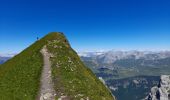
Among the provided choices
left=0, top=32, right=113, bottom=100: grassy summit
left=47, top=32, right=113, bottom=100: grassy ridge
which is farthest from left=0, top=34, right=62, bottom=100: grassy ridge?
left=47, top=32, right=113, bottom=100: grassy ridge

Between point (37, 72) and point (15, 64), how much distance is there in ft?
20.9

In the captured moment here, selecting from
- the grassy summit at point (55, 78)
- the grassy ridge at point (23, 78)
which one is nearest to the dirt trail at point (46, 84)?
the grassy summit at point (55, 78)

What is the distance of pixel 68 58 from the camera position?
50844 millimetres

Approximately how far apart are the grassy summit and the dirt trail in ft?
2.25

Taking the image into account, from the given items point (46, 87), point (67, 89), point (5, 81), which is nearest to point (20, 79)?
point (5, 81)

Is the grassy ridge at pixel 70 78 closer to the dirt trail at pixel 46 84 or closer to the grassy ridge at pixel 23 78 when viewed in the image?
the dirt trail at pixel 46 84

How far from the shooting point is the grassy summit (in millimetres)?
41250

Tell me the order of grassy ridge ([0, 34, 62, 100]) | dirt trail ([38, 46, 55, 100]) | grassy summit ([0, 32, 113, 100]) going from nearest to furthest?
1. dirt trail ([38, 46, 55, 100])
2. grassy summit ([0, 32, 113, 100])
3. grassy ridge ([0, 34, 62, 100])

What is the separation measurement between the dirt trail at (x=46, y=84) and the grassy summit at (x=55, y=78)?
69 centimetres

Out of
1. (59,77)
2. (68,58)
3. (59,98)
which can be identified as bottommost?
(59,98)

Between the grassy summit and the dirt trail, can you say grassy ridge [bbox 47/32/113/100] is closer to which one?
the grassy summit

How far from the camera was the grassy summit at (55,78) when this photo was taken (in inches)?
1624

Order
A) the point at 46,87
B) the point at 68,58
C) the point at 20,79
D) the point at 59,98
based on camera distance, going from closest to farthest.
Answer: the point at 59,98 < the point at 46,87 < the point at 20,79 < the point at 68,58

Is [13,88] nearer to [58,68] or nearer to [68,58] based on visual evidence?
[58,68]
